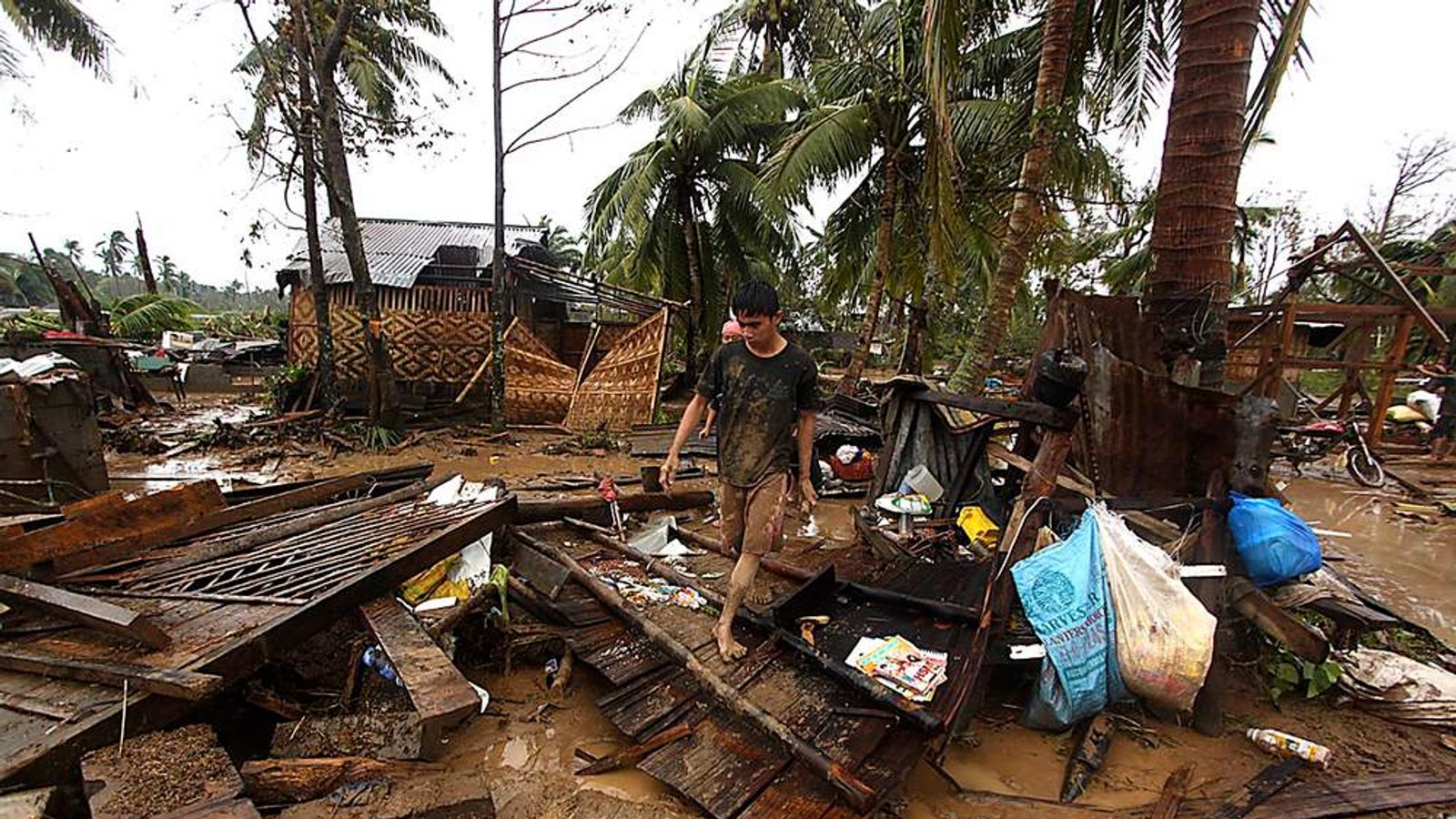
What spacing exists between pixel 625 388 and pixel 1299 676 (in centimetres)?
953

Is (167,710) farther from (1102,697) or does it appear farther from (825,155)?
(825,155)

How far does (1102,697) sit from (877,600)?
120 centimetres

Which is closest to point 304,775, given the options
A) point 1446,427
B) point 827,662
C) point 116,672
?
point 116,672

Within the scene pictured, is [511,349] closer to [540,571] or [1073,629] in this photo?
[540,571]

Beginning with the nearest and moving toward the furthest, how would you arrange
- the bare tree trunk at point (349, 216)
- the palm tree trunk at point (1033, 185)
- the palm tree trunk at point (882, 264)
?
the palm tree trunk at point (1033, 185), the bare tree trunk at point (349, 216), the palm tree trunk at point (882, 264)

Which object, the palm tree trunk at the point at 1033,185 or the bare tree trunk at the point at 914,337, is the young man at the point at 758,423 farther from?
the bare tree trunk at the point at 914,337

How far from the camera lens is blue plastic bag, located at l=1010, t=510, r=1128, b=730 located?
110 inches

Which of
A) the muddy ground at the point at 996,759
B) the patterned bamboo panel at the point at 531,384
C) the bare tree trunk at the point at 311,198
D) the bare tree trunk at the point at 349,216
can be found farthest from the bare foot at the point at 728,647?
the bare tree trunk at the point at 311,198

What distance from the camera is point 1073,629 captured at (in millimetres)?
2799

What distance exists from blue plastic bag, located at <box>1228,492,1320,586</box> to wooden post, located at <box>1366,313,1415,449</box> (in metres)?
7.59

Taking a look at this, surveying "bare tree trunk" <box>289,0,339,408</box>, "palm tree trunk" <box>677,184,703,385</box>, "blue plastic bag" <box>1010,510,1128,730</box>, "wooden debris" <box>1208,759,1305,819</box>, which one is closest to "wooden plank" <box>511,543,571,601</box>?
"blue plastic bag" <box>1010,510,1128,730</box>

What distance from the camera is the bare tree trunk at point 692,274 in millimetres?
14719

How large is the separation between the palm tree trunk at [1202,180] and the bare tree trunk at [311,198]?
10.4 metres

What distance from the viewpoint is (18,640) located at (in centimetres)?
271
